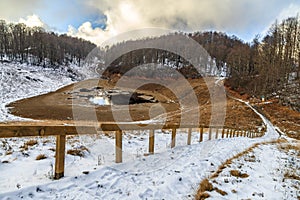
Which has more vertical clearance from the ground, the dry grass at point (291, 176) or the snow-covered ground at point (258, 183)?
the snow-covered ground at point (258, 183)

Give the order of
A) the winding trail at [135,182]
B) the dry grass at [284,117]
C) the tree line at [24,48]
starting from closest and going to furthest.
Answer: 1. the winding trail at [135,182]
2. the dry grass at [284,117]
3. the tree line at [24,48]

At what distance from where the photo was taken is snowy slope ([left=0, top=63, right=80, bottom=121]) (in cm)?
4719

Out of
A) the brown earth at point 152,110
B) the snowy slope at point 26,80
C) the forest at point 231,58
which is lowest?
the brown earth at point 152,110

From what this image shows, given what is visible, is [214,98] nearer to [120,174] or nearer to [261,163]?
[261,163]

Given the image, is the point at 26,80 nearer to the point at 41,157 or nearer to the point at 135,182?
the point at 41,157

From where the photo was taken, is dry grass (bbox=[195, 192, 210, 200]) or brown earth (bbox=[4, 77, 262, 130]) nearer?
dry grass (bbox=[195, 192, 210, 200])

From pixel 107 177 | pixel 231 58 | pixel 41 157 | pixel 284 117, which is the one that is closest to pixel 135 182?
pixel 107 177

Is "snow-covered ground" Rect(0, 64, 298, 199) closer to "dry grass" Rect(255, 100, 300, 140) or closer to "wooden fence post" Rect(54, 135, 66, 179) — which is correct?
"wooden fence post" Rect(54, 135, 66, 179)

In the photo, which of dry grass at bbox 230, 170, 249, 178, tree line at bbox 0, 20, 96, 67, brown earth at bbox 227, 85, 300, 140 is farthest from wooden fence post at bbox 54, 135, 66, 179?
tree line at bbox 0, 20, 96, 67

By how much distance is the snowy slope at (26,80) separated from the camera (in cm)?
4719

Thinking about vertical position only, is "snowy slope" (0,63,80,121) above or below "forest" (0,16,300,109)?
below

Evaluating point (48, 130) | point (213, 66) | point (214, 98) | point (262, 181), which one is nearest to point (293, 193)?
point (262, 181)

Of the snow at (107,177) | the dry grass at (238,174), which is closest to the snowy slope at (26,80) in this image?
the snow at (107,177)

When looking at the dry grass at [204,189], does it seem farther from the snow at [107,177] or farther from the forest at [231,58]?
the forest at [231,58]
